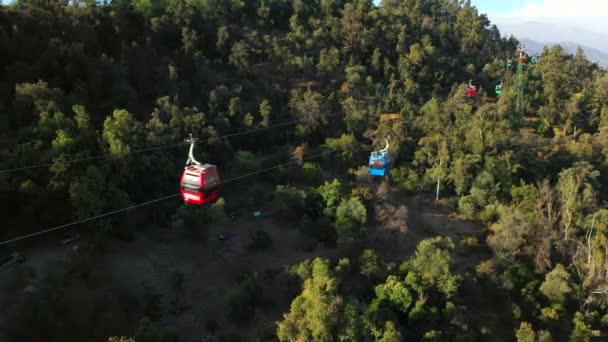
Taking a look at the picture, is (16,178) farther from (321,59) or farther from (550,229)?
(321,59)

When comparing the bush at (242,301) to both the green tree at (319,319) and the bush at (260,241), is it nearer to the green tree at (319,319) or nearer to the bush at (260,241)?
the green tree at (319,319)

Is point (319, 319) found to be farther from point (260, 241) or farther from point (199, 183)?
point (260, 241)

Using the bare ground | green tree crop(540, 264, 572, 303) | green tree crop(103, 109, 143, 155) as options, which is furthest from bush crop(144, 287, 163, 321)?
green tree crop(540, 264, 572, 303)

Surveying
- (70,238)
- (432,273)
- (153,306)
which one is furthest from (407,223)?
(70,238)

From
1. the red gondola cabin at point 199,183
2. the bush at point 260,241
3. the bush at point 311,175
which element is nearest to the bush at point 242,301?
the bush at point 260,241

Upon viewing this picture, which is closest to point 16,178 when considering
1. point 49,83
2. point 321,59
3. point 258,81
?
point 49,83

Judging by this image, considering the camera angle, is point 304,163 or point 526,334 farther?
point 304,163

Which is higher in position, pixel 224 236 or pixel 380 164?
pixel 380 164

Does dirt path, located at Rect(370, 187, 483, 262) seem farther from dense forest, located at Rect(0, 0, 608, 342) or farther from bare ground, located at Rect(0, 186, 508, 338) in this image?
dense forest, located at Rect(0, 0, 608, 342)
